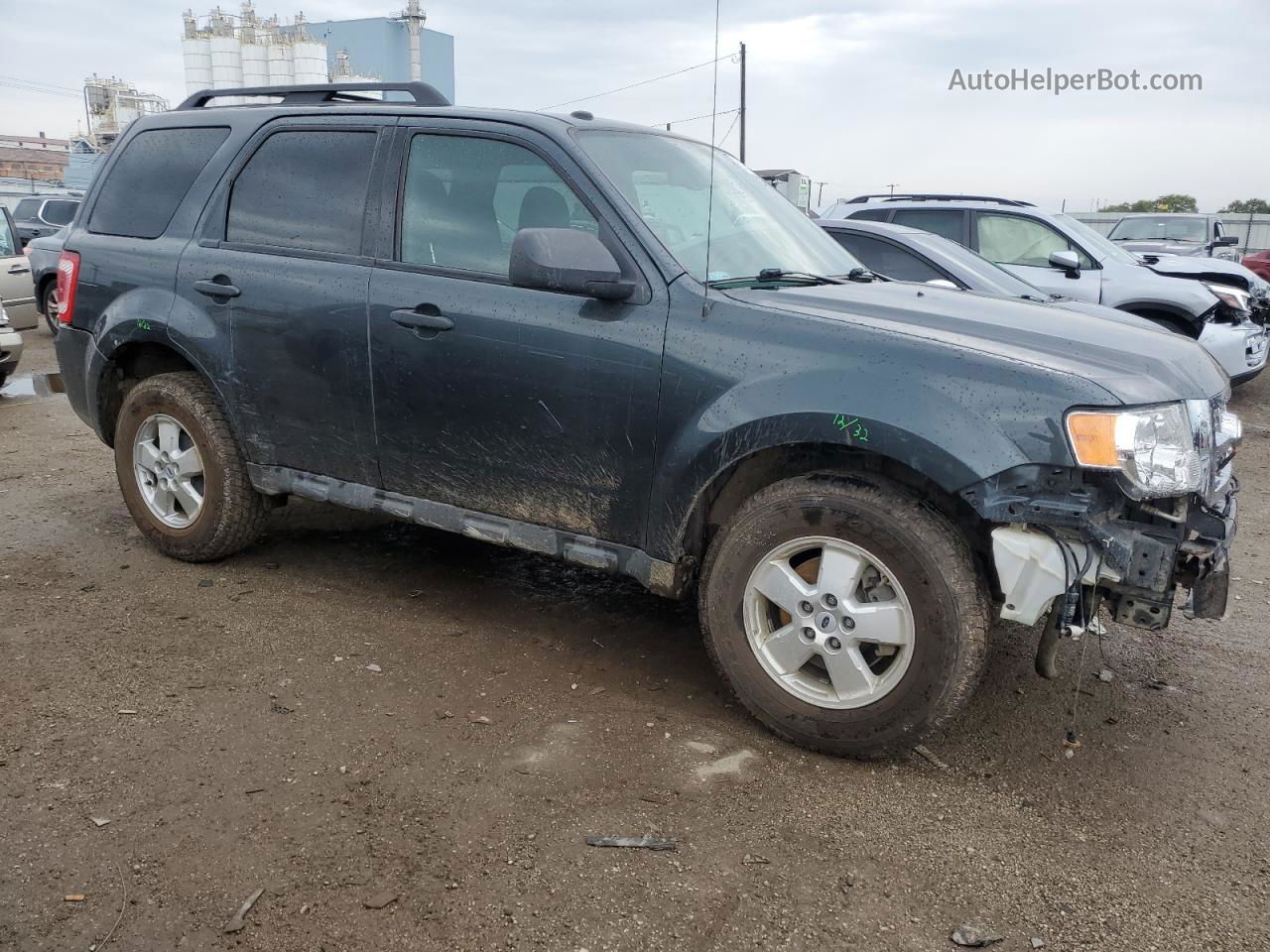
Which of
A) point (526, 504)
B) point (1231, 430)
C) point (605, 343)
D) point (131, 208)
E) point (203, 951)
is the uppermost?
point (131, 208)

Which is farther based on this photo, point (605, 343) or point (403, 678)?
point (403, 678)

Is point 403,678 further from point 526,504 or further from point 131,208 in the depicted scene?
point 131,208

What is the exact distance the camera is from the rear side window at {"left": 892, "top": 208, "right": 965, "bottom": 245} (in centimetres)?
954

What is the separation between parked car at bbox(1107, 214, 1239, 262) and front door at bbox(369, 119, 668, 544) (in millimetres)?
15271

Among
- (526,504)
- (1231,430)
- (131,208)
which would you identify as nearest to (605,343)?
(526,504)

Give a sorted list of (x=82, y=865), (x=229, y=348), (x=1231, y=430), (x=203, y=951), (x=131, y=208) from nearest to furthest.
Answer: (x=203, y=951), (x=82, y=865), (x=1231, y=430), (x=229, y=348), (x=131, y=208)

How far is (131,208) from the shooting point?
15.9ft

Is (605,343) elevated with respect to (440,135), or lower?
lower

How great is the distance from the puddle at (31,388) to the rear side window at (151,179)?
5.00 meters

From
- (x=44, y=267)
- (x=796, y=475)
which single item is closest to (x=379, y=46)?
(x=44, y=267)

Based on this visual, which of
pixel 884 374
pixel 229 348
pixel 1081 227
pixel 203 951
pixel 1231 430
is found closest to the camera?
pixel 203 951

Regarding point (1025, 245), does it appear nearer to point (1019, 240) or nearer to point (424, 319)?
point (1019, 240)

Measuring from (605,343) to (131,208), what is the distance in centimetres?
274

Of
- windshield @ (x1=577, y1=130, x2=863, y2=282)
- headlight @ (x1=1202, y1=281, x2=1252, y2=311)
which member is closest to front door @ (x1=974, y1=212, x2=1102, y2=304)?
headlight @ (x1=1202, y1=281, x2=1252, y2=311)
